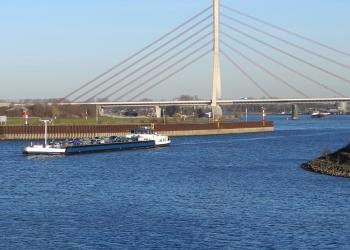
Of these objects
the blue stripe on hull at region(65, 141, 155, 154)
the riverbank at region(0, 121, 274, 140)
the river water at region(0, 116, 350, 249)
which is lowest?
the river water at region(0, 116, 350, 249)

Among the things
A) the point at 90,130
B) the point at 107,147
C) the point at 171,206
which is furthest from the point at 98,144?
the point at 171,206

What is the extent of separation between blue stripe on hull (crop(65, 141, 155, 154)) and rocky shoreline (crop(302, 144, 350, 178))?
17.9 m

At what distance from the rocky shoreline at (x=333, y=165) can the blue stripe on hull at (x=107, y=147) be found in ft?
58.7

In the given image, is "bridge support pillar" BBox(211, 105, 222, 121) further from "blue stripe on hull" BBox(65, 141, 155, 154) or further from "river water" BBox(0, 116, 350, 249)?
"river water" BBox(0, 116, 350, 249)

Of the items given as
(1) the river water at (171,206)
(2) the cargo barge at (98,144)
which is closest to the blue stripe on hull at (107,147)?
(2) the cargo barge at (98,144)

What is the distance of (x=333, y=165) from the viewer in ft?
130

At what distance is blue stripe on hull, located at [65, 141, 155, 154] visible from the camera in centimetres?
5487

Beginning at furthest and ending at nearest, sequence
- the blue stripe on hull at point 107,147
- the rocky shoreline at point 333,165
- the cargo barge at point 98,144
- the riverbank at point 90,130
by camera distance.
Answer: the riverbank at point 90,130
the blue stripe on hull at point 107,147
the cargo barge at point 98,144
the rocky shoreline at point 333,165

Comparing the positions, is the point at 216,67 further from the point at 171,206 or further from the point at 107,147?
the point at 171,206

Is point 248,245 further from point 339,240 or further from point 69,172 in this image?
point 69,172

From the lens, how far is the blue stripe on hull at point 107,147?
54.9 m

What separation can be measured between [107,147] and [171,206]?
1264 inches

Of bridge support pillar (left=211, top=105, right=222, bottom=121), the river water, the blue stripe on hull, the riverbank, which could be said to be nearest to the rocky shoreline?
the river water

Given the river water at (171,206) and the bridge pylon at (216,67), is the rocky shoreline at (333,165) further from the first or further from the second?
the bridge pylon at (216,67)
